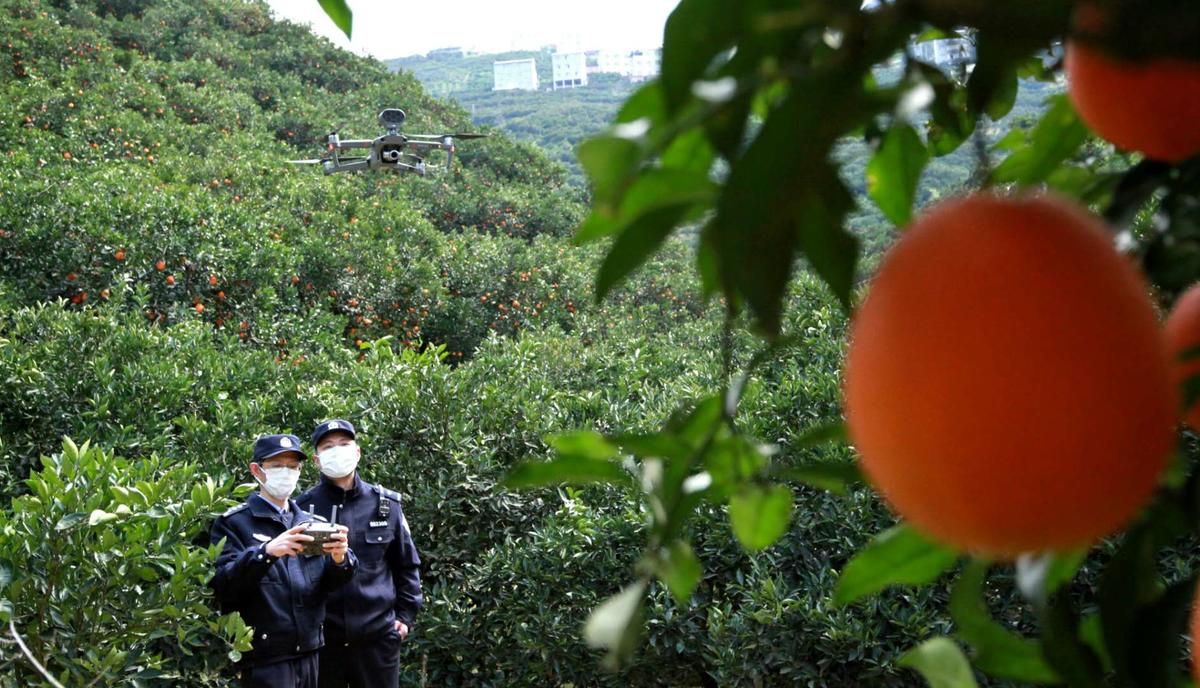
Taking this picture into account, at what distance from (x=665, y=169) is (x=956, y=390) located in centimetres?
11

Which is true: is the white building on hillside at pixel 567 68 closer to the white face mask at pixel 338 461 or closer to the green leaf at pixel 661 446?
the white face mask at pixel 338 461

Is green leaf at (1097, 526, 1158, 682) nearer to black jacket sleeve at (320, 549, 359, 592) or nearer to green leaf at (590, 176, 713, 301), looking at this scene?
green leaf at (590, 176, 713, 301)

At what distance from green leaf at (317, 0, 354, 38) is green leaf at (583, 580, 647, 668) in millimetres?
274

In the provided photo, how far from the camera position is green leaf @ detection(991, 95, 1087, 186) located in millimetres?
444

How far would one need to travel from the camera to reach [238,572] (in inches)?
119

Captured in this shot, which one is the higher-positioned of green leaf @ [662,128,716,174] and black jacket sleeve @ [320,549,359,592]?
green leaf @ [662,128,716,174]

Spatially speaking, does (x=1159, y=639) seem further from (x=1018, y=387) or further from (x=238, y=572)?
(x=238, y=572)

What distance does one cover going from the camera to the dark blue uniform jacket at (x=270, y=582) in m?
3.06

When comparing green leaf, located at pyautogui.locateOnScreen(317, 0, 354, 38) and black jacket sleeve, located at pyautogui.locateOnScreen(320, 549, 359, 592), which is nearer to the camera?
green leaf, located at pyautogui.locateOnScreen(317, 0, 354, 38)

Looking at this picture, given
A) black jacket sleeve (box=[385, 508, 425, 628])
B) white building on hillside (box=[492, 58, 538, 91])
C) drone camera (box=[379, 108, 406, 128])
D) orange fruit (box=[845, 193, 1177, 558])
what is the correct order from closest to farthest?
orange fruit (box=[845, 193, 1177, 558])
black jacket sleeve (box=[385, 508, 425, 628])
drone camera (box=[379, 108, 406, 128])
white building on hillside (box=[492, 58, 538, 91])

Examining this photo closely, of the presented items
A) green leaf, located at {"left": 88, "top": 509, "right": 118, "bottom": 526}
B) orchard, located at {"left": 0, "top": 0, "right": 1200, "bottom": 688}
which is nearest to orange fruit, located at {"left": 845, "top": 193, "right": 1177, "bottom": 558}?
A: orchard, located at {"left": 0, "top": 0, "right": 1200, "bottom": 688}

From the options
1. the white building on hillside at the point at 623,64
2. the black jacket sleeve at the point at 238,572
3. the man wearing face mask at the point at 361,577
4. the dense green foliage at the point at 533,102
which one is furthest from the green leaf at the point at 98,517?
the white building on hillside at the point at 623,64

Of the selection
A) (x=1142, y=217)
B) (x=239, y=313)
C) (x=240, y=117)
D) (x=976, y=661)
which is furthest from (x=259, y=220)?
(x=976, y=661)

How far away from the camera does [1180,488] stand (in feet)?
1.24
